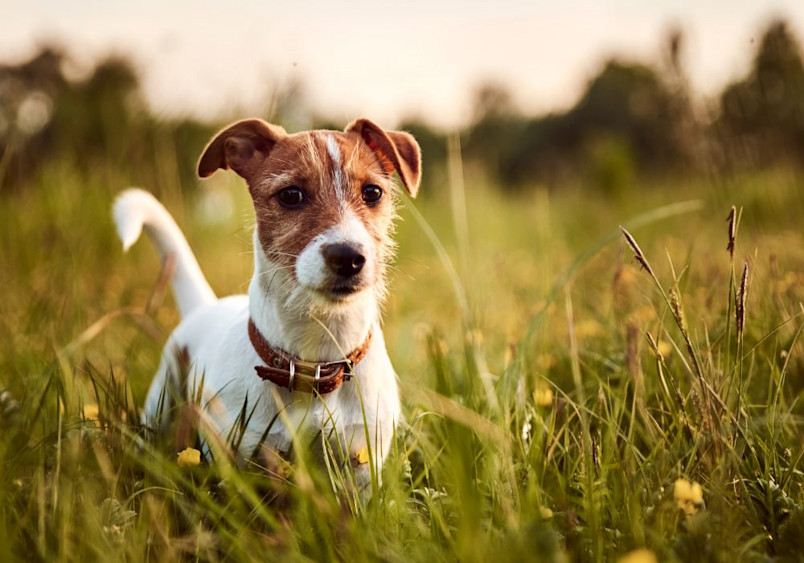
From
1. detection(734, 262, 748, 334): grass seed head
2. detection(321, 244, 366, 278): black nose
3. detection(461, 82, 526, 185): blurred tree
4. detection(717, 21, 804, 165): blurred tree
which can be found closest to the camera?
detection(734, 262, 748, 334): grass seed head

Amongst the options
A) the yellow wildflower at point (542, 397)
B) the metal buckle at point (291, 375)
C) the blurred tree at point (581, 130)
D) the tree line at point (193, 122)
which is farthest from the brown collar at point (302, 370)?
the blurred tree at point (581, 130)

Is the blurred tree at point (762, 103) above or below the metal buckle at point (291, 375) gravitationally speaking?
above

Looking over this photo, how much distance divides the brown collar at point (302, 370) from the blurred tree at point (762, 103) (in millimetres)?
2722

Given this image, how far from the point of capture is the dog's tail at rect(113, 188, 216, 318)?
2.86 metres

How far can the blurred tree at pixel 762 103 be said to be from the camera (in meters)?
3.90

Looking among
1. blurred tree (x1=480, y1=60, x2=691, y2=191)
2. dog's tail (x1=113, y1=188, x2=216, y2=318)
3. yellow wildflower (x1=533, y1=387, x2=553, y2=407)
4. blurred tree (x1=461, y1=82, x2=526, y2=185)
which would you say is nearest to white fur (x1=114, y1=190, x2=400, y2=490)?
dog's tail (x1=113, y1=188, x2=216, y2=318)

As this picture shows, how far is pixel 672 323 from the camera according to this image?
9.25 ft

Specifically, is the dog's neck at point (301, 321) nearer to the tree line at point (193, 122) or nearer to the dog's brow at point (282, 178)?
the dog's brow at point (282, 178)

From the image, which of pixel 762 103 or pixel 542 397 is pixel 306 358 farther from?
pixel 762 103

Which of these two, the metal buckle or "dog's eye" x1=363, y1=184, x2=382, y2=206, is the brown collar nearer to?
the metal buckle

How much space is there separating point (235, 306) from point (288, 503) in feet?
3.72

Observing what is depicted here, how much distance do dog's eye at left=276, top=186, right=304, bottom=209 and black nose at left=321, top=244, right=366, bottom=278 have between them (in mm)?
346

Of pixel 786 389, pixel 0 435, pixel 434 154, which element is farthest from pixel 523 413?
pixel 434 154

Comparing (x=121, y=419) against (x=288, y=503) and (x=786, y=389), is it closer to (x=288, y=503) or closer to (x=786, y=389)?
(x=288, y=503)
